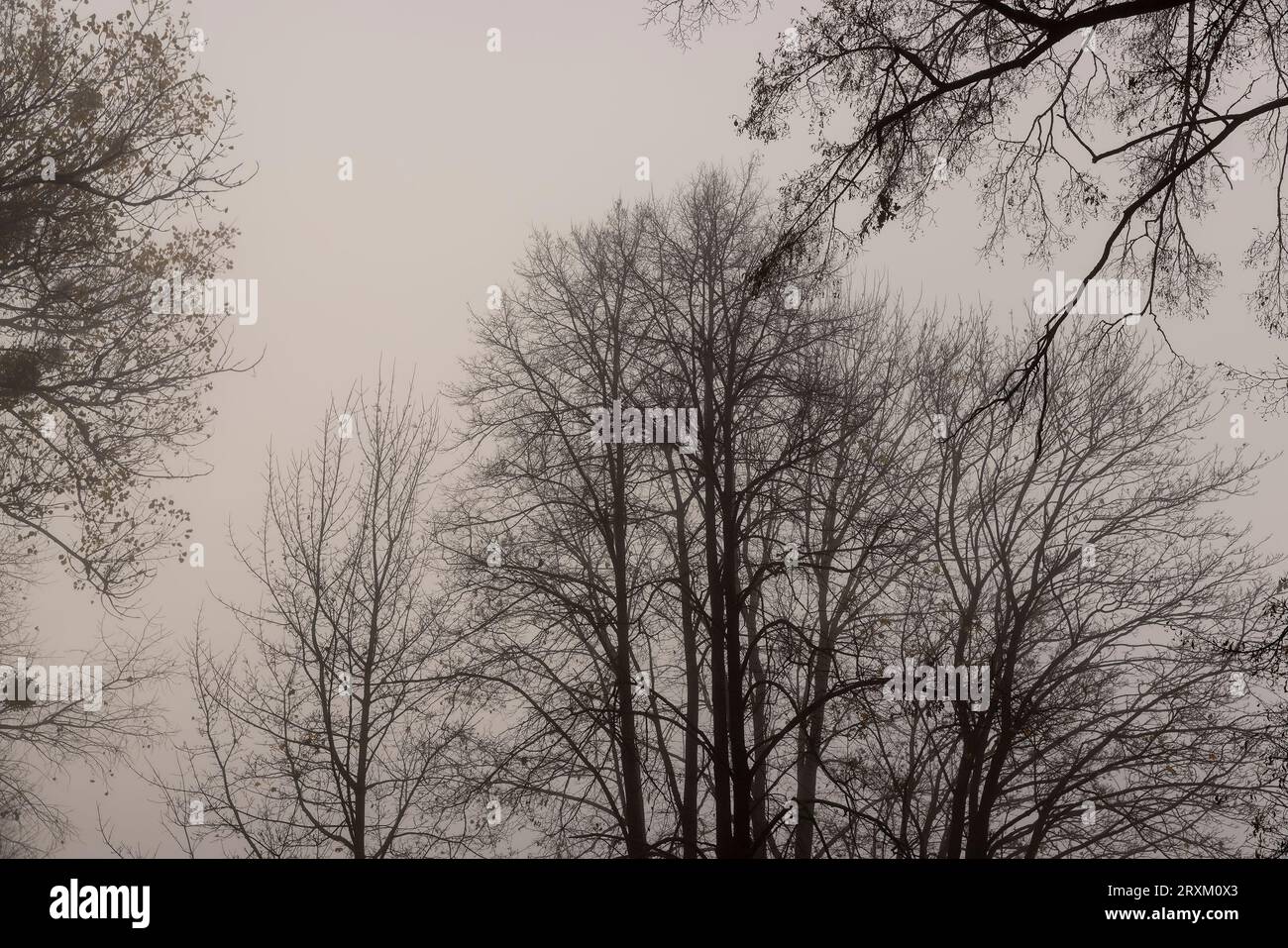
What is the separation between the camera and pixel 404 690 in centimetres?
1577

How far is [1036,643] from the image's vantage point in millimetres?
17531

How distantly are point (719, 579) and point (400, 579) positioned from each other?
6779 mm

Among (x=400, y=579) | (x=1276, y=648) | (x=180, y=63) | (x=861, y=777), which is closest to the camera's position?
(x=1276, y=648)

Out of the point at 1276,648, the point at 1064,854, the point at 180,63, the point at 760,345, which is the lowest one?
the point at 1064,854

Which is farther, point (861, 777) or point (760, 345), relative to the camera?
point (861, 777)

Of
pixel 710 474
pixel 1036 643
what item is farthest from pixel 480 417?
pixel 1036 643

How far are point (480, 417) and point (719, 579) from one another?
690cm
